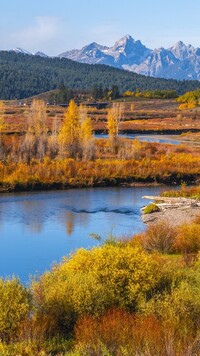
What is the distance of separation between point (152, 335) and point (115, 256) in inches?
119

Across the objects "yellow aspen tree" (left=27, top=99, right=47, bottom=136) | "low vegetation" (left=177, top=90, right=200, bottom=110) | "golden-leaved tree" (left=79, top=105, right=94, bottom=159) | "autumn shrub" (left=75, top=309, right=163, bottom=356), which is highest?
"low vegetation" (left=177, top=90, right=200, bottom=110)

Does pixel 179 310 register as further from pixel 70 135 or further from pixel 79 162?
pixel 70 135

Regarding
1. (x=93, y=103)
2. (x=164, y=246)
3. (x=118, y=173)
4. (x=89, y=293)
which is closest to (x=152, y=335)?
(x=89, y=293)

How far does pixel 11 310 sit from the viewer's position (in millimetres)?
9641

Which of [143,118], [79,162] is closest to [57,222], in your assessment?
[79,162]

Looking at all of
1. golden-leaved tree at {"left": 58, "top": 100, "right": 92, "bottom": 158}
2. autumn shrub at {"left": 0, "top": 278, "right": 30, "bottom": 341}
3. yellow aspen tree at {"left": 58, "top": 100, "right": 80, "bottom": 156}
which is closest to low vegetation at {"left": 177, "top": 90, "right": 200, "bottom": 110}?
golden-leaved tree at {"left": 58, "top": 100, "right": 92, "bottom": 158}

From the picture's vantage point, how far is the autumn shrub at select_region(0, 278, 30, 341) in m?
9.48

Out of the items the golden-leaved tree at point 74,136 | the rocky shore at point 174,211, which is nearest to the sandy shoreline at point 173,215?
the rocky shore at point 174,211

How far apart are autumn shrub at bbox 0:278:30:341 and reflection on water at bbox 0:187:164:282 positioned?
788 cm

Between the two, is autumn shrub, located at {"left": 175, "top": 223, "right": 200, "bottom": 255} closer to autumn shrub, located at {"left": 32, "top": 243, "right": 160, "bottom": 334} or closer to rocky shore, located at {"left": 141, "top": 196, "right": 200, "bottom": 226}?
rocky shore, located at {"left": 141, "top": 196, "right": 200, "bottom": 226}

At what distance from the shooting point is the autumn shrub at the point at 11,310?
31.1 ft

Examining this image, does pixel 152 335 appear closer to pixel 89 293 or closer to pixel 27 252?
pixel 89 293

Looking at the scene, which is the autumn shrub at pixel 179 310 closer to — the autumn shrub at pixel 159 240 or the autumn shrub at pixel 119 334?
the autumn shrub at pixel 119 334

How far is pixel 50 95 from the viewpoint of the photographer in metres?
150
